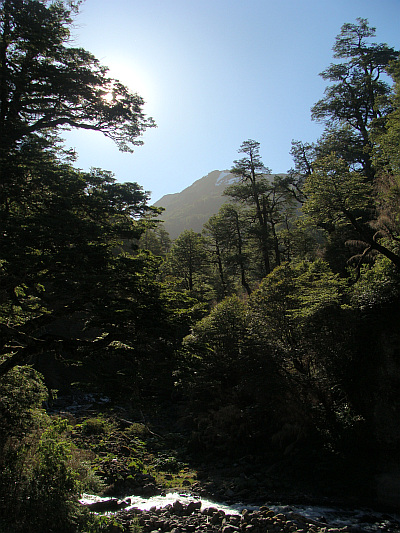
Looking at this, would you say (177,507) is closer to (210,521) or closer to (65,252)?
(210,521)

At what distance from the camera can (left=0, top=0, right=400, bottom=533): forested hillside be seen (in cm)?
760

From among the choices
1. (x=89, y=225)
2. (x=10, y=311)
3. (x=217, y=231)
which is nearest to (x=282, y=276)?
(x=89, y=225)

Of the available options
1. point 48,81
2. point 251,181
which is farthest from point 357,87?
point 48,81

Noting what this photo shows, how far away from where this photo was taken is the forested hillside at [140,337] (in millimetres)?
7602

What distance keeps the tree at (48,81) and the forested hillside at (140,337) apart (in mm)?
56

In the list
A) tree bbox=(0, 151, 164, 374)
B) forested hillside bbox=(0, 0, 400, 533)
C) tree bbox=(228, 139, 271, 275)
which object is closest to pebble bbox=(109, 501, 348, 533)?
forested hillside bbox=(0, 0, 400, 533)

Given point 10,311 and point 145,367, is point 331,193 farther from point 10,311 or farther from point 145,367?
point 10,311

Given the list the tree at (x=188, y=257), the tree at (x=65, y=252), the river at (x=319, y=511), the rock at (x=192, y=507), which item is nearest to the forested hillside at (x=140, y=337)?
the tree at (x=65, y=252)

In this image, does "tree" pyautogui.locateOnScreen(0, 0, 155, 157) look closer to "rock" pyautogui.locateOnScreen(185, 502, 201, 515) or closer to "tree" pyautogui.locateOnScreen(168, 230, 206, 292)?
"rock" pyautogui.locateOnScreen(185, 502, 201, 515)

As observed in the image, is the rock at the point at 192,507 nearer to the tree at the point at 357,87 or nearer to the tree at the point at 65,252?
the tree at the point at 65,252

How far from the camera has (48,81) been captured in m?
10.4

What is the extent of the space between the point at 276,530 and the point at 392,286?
9.47 meters

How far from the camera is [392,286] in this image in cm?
1328

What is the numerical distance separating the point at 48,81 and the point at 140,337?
8408 mm
